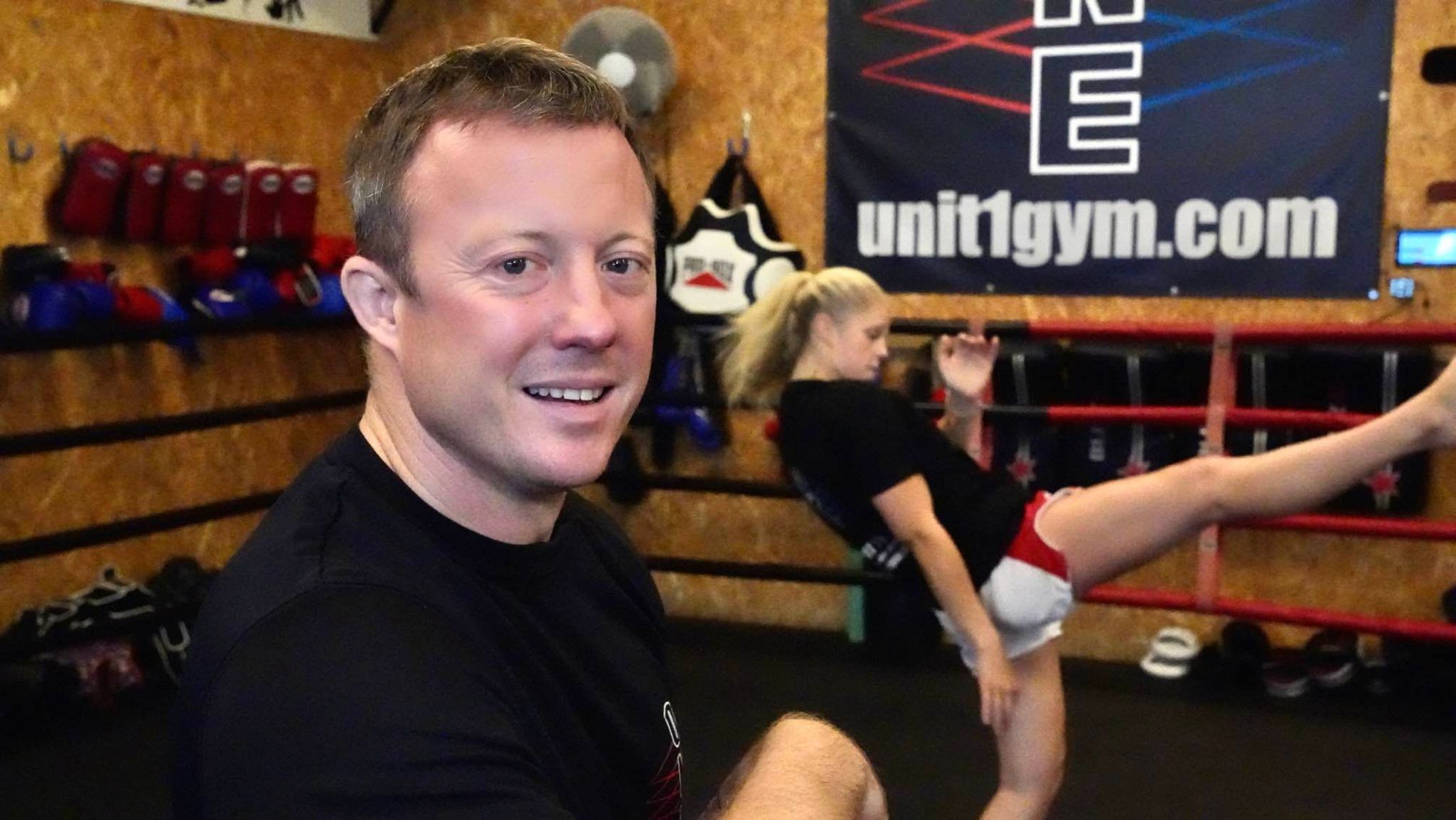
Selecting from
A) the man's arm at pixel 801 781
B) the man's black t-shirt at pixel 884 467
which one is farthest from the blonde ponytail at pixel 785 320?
the man's arm at pixel 801 781

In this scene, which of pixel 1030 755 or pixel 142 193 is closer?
pixel 1030 755

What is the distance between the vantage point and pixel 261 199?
12.8ft

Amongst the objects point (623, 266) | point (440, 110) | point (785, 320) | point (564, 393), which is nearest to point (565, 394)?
point (564, 393)

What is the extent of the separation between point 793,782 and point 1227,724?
8.96ft

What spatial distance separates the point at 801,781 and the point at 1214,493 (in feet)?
5.27

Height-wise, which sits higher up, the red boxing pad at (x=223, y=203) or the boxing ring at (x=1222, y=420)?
the red boxing pad at (x=223, y=203)

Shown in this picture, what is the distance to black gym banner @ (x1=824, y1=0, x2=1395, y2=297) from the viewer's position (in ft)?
11.6

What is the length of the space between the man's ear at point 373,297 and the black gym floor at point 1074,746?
1963mm

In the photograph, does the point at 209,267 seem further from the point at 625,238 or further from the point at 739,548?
the point at 625,238

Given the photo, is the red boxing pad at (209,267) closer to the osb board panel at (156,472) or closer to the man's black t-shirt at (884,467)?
the osb board panel at (156,472)

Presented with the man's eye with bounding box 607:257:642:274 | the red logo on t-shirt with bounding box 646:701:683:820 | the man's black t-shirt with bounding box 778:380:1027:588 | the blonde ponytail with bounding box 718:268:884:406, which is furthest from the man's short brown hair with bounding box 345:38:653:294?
the blonde ponytail with bounding box 718:268:884:406

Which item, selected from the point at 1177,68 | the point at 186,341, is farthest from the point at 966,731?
the point at 186,341

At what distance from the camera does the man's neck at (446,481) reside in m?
1.00

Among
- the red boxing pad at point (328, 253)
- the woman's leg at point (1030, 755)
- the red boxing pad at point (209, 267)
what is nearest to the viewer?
the woman's leg at point (1030, 755)
